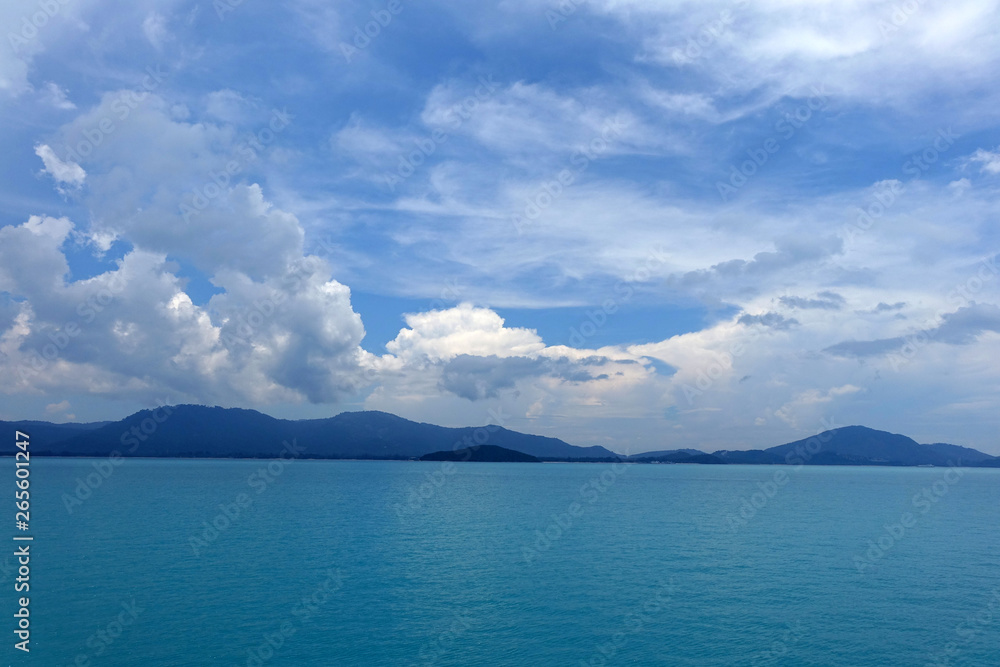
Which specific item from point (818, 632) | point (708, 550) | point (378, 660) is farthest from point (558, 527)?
point (378, 660)

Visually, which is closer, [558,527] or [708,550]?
[708,550]

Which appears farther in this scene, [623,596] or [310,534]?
[310,534]

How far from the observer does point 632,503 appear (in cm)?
13138

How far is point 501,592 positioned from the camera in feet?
159

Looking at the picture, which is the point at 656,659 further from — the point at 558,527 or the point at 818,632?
the point at 558,527

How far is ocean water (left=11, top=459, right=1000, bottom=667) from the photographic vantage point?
36.1 m

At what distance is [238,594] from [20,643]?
1422 cm

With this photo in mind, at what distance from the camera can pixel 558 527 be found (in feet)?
293

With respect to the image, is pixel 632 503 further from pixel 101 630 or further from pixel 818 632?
pixel 101 630

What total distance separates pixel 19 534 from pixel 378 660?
208 feet

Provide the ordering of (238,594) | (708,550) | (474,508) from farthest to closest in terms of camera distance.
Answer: (474,508) < (708,550) < (238,594)

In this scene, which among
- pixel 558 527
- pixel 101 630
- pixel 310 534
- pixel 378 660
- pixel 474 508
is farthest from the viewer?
pixel 474 508

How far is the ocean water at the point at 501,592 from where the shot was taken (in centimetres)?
3612

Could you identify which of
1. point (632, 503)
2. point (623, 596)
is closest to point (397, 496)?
point (632, 503)
